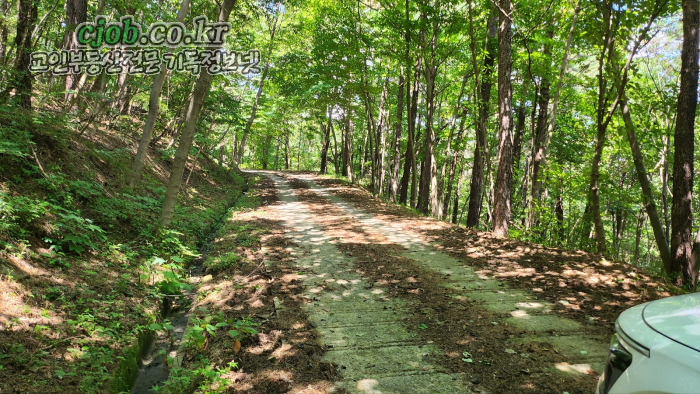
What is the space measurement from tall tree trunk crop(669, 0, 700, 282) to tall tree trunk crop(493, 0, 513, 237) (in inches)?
103

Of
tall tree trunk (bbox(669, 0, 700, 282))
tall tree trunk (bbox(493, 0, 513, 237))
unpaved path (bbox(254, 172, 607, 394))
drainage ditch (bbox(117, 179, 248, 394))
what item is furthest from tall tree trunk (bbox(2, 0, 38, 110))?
tall tree trunk (bbox(669, 0, 700, 282))

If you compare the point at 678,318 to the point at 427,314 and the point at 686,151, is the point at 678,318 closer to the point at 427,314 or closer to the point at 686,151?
the point at 427,314

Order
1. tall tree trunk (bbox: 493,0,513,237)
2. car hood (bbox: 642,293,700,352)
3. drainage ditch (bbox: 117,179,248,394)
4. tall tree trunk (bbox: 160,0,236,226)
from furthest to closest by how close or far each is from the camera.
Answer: tall tree trunk (bbox: 493,0,513,237)
tall tree trunk (bbox: 160,0,236,226)
drainage ditch (bbox: 117,179,248,394)
car hood (bbox: 642,293,700,352)

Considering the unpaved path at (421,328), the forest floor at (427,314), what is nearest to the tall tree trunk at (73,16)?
the forest floor at (427,314)

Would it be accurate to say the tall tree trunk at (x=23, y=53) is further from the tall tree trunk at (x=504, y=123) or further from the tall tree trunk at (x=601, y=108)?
the tall tree trunk at (x=601, y=108)

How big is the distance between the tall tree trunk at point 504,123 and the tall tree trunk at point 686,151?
8.59 feet

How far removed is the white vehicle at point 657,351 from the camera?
5.30 ft

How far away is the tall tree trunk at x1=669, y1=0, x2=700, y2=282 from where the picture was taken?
19.0 feet

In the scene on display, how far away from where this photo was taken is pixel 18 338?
2893 mm

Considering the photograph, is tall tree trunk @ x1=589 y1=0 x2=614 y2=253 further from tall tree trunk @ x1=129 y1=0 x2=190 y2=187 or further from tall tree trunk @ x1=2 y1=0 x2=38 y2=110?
tall tree trunk @ x1=2 y1=0 x2=38 y2=110

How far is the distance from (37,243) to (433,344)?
4.45 meters

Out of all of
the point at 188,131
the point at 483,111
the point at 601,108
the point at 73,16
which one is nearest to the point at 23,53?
the point at 73,16

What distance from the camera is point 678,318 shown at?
1.97 meters

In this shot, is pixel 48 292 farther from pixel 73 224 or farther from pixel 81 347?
pixel 73 224
